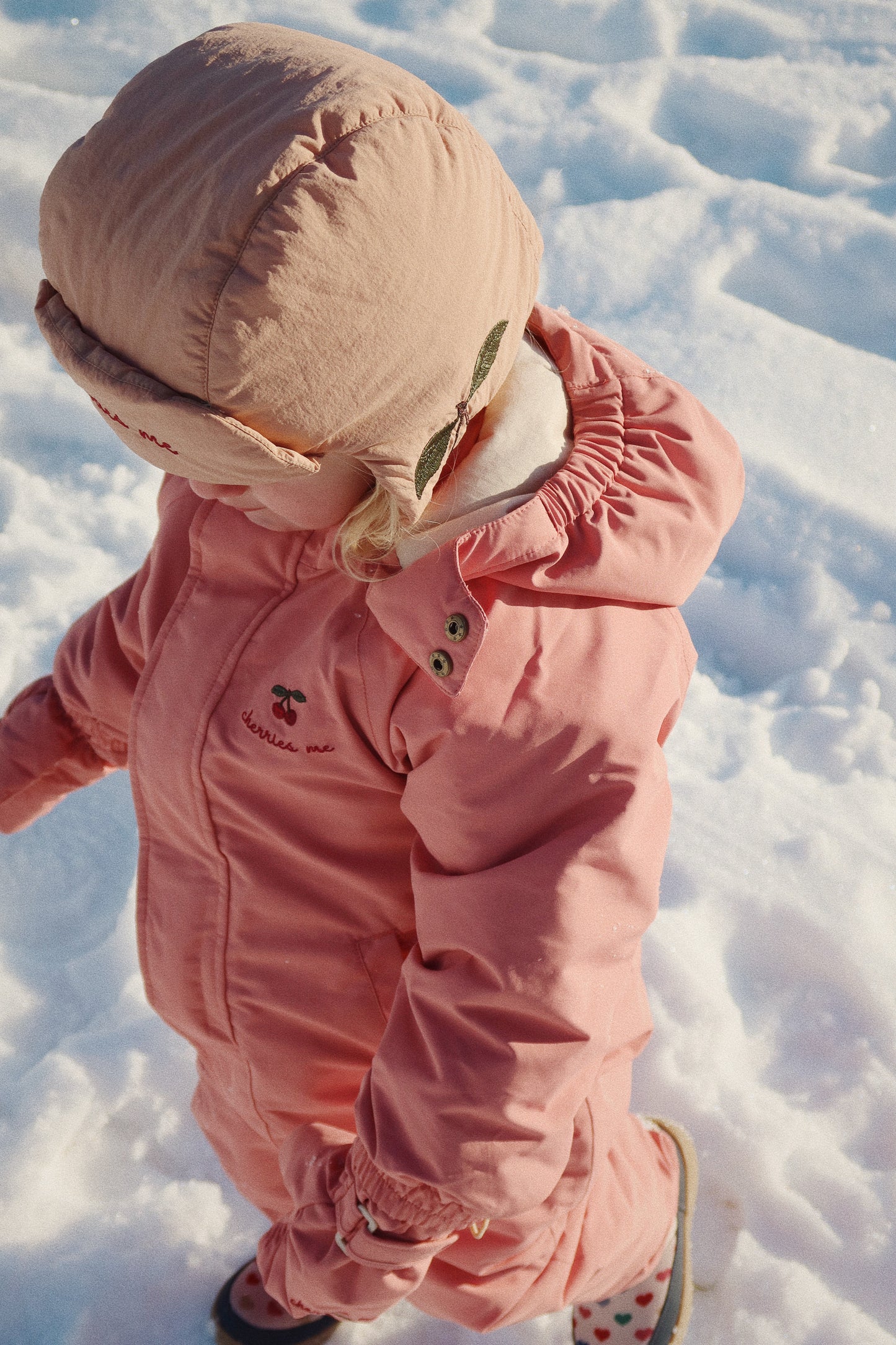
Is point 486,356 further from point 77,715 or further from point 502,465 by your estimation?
point 77,715

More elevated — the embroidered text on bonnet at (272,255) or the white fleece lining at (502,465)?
the embroidered text on bonnet at (272,255)

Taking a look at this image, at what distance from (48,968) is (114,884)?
161mm

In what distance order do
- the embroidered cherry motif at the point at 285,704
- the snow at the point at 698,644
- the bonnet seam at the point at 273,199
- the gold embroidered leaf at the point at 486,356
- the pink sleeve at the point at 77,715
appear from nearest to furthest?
the bonnet seam at the point at 273,199
the gold embroidered leaf at the point at 486,356
the embroidered cherry motif at the point at 285,704
the pink sleeve at the point at 77,715
the snow at the point at 698,644

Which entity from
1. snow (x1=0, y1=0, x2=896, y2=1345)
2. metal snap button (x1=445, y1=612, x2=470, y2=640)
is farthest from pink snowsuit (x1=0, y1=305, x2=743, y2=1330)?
snow (x1=0, y1=0, x2=896, y2=1345)

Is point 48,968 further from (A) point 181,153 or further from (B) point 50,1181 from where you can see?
(A) point 181,153

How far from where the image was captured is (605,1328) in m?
1.25

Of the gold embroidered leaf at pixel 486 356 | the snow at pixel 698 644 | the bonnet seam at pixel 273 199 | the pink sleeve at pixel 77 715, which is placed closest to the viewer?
the bonnet seam at pixel 273 199

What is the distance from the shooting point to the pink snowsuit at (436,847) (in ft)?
2.54

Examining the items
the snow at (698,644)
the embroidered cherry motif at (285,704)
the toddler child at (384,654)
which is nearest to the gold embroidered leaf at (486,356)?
the toddler child at (384,654)

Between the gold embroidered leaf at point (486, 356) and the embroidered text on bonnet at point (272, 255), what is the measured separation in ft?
0.06

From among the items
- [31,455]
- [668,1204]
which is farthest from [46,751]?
[31,455]

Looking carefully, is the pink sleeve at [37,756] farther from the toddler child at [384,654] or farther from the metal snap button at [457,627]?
the metal snap button at [457,627]

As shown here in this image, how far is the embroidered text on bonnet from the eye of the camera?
0.62 meters

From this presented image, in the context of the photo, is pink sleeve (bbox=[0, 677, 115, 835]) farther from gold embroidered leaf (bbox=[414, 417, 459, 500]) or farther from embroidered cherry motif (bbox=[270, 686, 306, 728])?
gold embroidered leaf (bbox=[414, 417, 459, 500])
